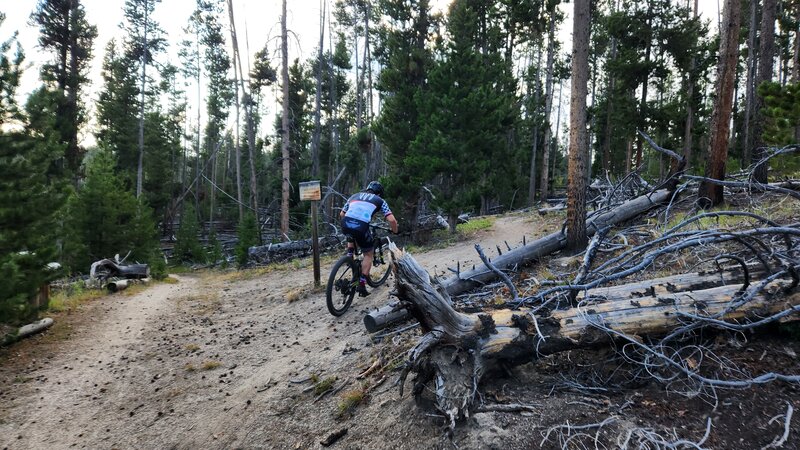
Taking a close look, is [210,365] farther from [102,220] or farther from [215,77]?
[215,77]

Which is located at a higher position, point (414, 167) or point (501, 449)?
point (414, 167)

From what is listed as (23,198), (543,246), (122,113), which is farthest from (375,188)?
(122,113)

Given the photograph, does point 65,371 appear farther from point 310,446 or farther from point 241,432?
point 310,446

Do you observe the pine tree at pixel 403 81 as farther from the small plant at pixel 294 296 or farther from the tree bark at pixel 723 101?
the tree bark at pixel 723 101

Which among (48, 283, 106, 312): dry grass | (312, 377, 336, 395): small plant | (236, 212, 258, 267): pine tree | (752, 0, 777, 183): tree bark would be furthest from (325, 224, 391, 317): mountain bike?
(236, 212, 258, 267): pine tree

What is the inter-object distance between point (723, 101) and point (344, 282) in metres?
7.83

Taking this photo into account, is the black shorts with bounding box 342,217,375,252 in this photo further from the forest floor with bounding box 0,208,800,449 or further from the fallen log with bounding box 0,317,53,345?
the fallen log with bounding box 0,317,53,345

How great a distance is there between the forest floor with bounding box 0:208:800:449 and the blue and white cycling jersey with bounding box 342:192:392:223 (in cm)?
145

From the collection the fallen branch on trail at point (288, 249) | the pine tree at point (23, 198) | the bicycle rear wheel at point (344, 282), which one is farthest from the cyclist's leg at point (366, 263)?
the fallen branch on trail at point (288, 249)

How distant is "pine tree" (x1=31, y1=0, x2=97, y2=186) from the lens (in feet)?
58.6

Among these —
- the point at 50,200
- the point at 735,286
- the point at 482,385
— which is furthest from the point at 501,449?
the point at 50,200

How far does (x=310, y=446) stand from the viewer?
3242 millimetres

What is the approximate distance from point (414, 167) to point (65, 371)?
9454mm

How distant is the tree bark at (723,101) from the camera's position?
7.43 metres
